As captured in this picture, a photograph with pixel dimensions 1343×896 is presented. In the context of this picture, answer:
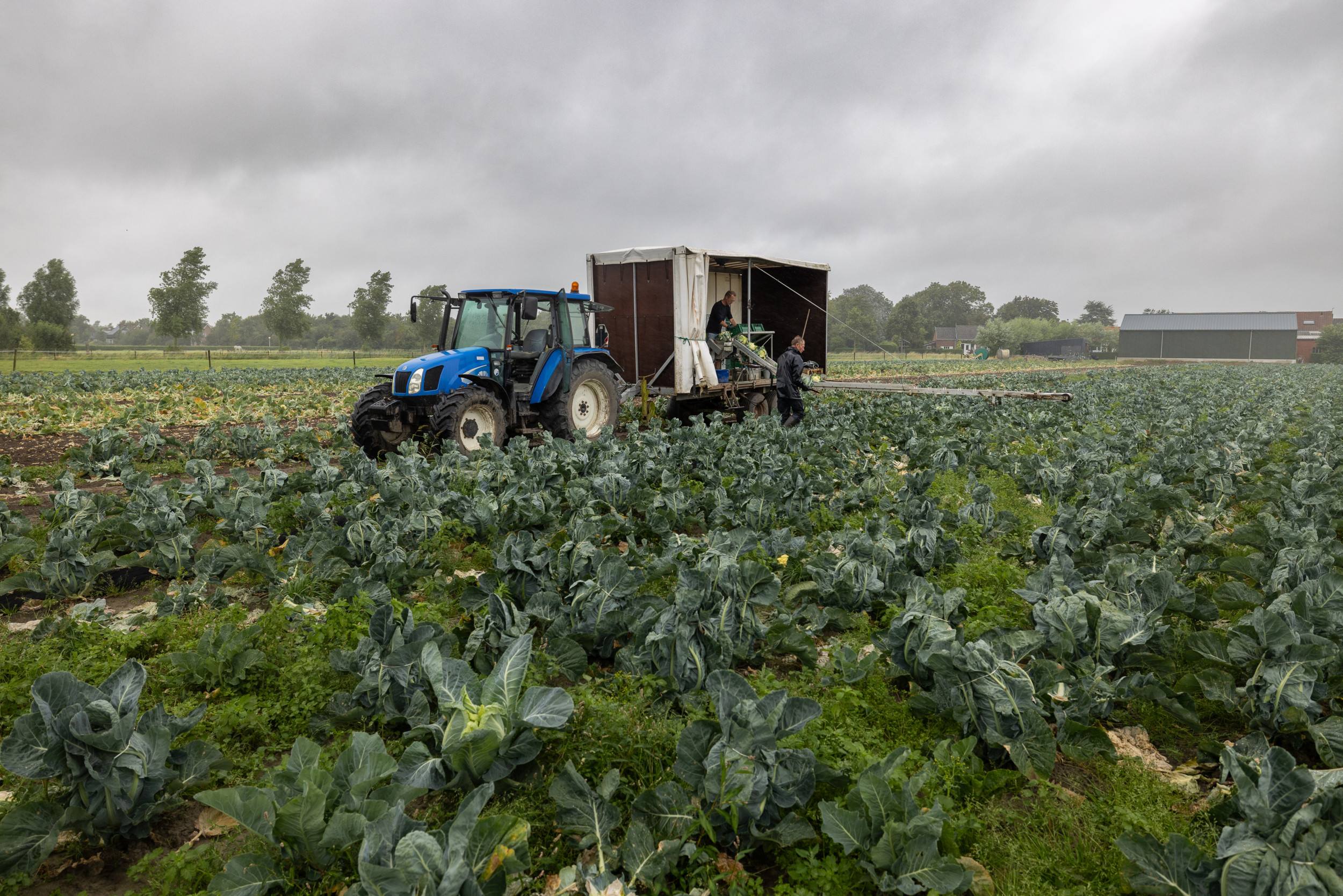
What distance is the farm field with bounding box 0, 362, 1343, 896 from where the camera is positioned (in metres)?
2.26

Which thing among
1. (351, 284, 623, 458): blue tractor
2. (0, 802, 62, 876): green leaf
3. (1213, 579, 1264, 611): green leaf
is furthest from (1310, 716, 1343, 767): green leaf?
(351, 284, 623, 458): blue tractor

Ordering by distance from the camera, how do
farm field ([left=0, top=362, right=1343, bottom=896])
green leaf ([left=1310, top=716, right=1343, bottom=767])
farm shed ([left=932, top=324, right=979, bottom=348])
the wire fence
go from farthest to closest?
farm shed ([left=932, top=324, right=979, bottom=348])
the wire fence
green leaf ([left=1310, top=716, right=1343, bottom=767])
farm field ([left=0, top=362, right=1343, bottom=896])

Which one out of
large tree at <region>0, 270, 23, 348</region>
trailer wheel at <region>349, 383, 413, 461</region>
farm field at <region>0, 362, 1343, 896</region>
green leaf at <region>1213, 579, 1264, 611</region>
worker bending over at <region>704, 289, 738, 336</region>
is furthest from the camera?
large tree at <region>0, 270, 23, 348</region>

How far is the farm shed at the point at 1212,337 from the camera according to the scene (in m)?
74.3

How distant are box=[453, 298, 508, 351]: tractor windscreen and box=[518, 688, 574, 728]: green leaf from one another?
338 inches

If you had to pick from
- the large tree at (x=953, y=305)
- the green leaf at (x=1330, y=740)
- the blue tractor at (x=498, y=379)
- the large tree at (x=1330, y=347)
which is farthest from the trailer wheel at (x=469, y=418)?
the large tree at (x=953, y=305)

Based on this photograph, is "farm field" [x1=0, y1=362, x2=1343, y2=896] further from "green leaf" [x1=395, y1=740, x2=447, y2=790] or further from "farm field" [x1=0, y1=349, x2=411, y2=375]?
"farm field" [x1=0, y1=349, x2=411, y2=375]

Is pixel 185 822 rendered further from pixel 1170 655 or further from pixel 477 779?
pixel 1170 655

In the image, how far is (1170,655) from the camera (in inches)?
149

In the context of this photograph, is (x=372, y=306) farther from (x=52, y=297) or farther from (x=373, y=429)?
(x=373, y=429)

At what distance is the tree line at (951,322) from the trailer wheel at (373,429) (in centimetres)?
7526

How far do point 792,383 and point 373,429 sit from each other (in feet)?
22.8

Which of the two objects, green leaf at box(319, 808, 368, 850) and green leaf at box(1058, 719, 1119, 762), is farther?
green leaf at box(1058, 719, 1119, 762)

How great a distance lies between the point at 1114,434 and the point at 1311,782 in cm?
1238
